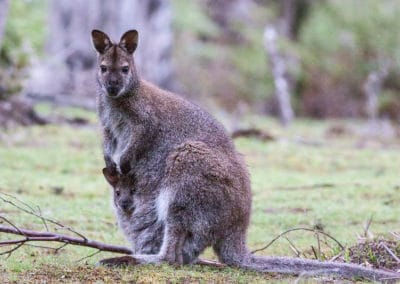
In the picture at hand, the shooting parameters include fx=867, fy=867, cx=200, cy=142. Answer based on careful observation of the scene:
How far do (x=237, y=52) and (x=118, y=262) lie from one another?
2311 cm

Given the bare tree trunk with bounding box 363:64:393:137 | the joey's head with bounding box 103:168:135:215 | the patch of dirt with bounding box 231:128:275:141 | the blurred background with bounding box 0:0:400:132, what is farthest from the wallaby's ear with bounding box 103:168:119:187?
the bare tree trunk with bounding box 363:64:393:137

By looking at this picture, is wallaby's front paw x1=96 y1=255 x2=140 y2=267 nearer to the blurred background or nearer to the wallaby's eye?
the wallaby's eye

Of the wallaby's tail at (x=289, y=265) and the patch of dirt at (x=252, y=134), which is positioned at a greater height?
the patch of dirt at (x=252, y=134)

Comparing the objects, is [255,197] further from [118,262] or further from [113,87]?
[118,262]

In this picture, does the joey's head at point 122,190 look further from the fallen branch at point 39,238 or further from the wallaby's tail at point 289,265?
the wallaby's tail at point 289,265

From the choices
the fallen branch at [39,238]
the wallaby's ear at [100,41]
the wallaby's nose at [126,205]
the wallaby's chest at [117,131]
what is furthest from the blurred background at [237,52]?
the fallen branch at [39,238]

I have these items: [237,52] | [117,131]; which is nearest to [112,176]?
[117,131]

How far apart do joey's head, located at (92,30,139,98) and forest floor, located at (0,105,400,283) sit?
1.31 m

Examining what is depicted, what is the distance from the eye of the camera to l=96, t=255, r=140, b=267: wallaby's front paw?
5.80 m

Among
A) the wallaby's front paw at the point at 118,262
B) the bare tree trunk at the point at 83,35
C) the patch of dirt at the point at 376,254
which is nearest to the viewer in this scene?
the wallaby's front paw at the point at 118,262

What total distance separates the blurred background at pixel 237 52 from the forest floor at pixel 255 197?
2729mm

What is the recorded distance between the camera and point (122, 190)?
6633 millimetres

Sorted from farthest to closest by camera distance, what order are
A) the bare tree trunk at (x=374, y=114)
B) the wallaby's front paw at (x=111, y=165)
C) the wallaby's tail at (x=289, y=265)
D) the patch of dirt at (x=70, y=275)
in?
the bare tree trunk at (x=374, y=114) < the wallaby's front paw at (x=111, y=165) < the wallaby's tail at (x=289, y=265) < the patch of dirt at (x=70, y=275)

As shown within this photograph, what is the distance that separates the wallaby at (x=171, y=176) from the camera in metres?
6.04
